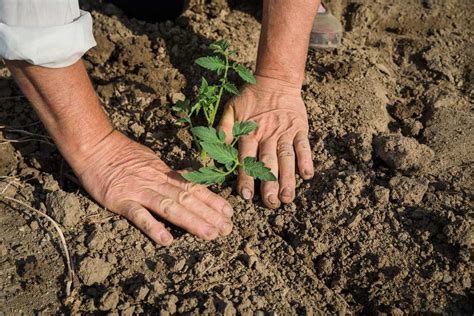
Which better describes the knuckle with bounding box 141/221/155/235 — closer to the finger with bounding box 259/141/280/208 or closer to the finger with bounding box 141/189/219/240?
the finger with bounding box 141/189/219/240

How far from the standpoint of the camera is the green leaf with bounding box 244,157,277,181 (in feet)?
6.89

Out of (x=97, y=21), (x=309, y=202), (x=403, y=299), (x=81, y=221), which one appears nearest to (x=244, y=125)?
(x=309, y=202)

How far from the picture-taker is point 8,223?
7.24 feet

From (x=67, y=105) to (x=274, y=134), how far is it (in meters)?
0.89

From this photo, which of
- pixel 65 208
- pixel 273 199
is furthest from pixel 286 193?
pixel 65 208

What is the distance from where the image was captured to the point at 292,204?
7.55 ft

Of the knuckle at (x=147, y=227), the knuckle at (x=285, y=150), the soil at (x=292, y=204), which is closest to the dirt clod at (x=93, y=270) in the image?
the soil at (x=292, y=204)

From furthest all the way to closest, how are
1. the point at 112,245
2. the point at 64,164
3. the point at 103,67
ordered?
the point at 103,67, the point at 64,164, the point at 112,245

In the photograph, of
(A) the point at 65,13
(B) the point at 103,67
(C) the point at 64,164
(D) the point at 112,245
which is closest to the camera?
(A) the point at 65,13

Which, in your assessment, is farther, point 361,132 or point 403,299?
point 361,132

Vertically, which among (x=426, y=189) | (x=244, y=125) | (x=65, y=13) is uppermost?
(x=65, y=13)

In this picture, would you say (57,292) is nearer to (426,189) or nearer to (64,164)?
(64,164)

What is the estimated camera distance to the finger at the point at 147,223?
6.89 ft

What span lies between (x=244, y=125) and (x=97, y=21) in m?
1.29
